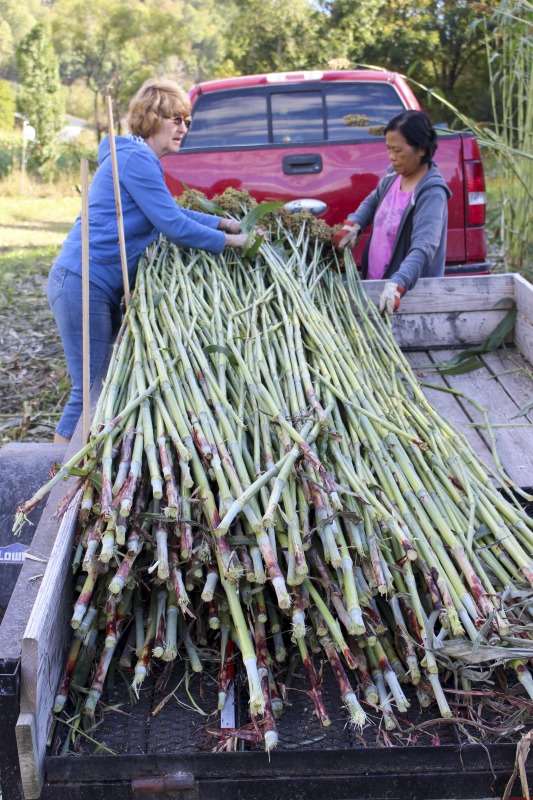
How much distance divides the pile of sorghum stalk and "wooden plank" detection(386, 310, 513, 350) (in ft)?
3.80

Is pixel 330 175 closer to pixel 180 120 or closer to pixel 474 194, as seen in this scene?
pixel 474 194

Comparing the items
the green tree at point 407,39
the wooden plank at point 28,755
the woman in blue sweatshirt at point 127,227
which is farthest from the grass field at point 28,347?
the green tree at point 407,39

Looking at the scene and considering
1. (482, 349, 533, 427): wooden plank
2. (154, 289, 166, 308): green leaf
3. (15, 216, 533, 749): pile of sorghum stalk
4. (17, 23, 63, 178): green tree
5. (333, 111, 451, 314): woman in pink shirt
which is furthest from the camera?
(17, 23, 63, 178): green tree

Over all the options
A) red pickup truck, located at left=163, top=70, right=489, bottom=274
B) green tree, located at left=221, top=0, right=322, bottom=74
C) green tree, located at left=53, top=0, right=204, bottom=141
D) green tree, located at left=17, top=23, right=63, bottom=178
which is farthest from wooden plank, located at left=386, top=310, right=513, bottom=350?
green tree, located at left=53, top=0, right=204, bottom=141

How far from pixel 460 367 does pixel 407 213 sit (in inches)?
31.9

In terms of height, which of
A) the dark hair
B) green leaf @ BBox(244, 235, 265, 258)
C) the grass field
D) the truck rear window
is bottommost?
the grass field

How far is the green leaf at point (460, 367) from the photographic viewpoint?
2910mm

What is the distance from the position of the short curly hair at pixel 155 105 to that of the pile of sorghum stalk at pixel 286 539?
1169 millimetres

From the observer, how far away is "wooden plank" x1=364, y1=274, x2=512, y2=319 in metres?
3.23

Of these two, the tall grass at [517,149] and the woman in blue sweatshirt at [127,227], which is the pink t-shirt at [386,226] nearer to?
the woman in blue sweatshirt at [127,227]

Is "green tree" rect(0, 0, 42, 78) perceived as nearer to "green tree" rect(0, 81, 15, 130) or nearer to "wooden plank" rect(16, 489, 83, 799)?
"green tree" rect(0, 81, 15, 130)

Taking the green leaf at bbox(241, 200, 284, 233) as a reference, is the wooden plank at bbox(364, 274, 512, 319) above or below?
below

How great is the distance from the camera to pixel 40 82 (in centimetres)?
2795

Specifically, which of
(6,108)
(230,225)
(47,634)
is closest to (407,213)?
(230,225)
